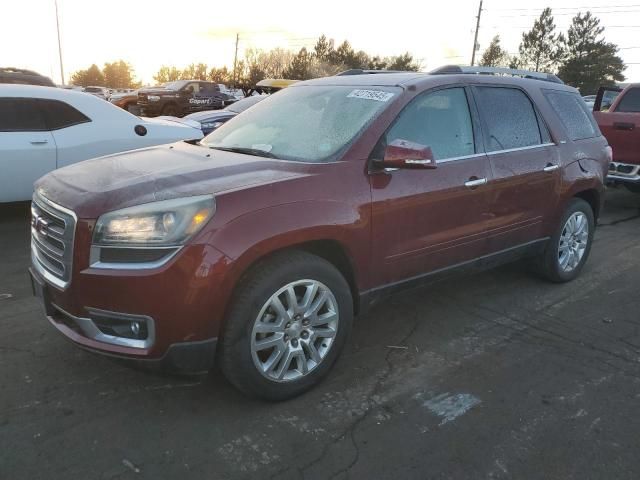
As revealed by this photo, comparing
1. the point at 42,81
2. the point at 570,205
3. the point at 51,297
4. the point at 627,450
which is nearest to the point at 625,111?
the point at 570,205

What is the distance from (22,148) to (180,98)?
1908 centimetres

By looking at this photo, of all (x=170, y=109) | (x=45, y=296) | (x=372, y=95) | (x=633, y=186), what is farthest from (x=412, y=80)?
(x=170, y=109)

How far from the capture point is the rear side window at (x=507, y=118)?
13.2 feet

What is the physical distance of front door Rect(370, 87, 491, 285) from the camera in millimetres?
3340

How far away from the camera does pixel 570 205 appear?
486 centimetres

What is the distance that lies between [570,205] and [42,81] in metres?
9.95

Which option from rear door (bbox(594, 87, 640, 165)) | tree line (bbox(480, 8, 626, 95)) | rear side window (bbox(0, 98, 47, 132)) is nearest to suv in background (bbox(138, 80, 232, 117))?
rear side window (bbox(0, 98, 47, 132))

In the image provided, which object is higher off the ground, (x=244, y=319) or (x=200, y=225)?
(x=200, y=225)

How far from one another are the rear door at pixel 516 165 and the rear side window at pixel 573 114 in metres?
0.37

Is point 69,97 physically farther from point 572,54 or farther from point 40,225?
point 572,54

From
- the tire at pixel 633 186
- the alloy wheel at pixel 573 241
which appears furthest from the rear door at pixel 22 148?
the tire at pixel 633 186

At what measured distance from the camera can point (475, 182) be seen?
3793 mm

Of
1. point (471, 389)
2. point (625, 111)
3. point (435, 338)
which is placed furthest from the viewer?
point (625, 111)

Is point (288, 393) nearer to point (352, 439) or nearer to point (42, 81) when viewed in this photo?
point (352, 439)
